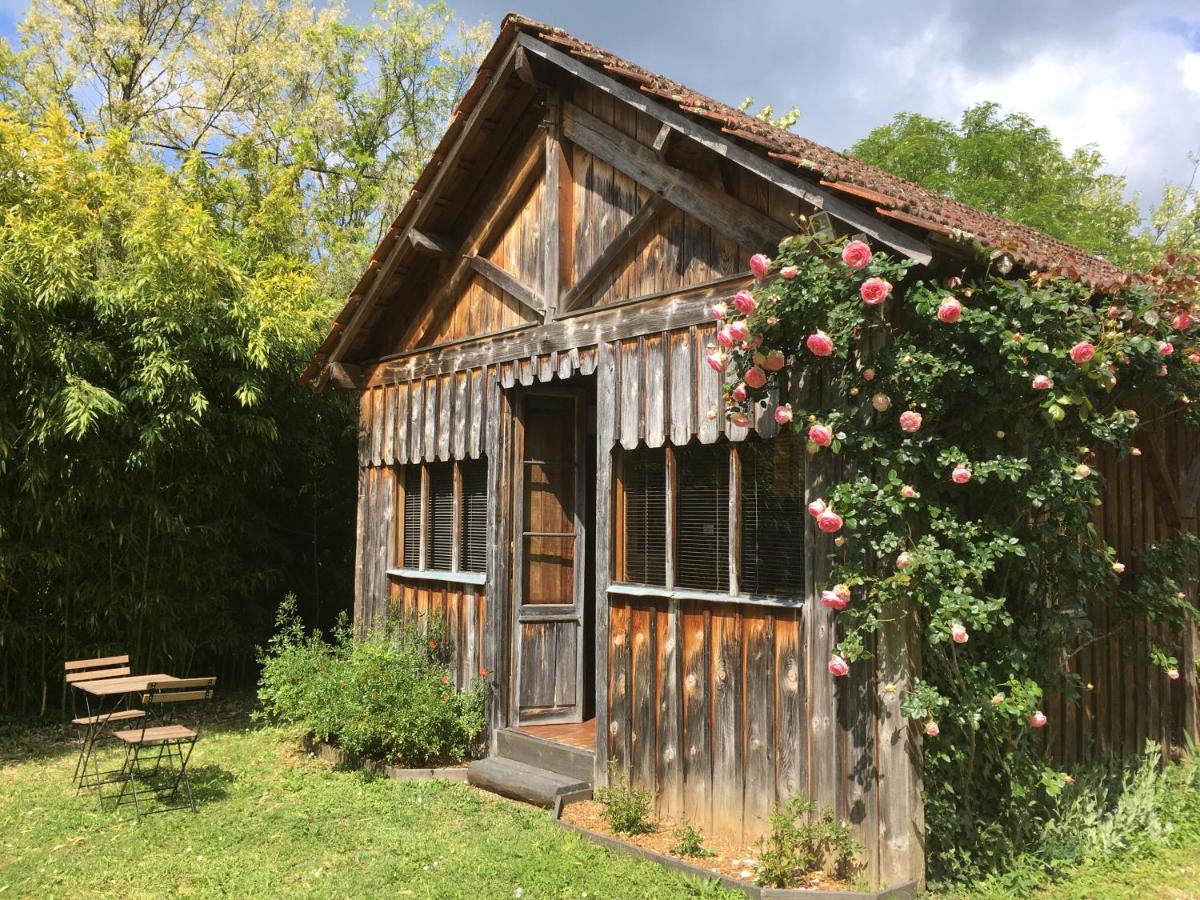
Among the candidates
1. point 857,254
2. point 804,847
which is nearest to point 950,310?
point 857,254

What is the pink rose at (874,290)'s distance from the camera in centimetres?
449

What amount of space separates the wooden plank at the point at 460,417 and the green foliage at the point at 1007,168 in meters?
20.2

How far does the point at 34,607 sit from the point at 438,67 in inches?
758

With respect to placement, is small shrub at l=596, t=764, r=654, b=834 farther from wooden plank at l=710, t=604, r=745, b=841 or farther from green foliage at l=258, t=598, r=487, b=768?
green foliage at l=258, t=598, r=487, b=768

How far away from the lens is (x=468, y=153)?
7.79 metres

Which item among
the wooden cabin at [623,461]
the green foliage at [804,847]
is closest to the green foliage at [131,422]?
the wooden cabin at [623,461]

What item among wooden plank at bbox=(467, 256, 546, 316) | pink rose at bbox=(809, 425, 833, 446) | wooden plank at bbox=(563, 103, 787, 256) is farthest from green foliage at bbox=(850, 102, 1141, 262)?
pink rose at bbox=(809, 425, 833, 446)

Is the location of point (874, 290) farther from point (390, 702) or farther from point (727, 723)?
point (390, 702)

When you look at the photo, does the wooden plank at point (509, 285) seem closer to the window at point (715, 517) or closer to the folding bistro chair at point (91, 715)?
the window at point (715, 517)

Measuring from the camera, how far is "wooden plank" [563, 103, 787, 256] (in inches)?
225

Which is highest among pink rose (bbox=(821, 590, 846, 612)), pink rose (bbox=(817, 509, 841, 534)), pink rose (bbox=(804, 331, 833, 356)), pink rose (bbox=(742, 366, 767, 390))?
pink rose (bbox=(804, 331, 833, 356))

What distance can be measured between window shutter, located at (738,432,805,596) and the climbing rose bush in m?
0.27

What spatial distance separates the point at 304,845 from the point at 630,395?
3714mm

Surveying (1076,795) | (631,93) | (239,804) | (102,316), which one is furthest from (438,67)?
(1076,795)
